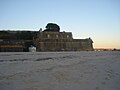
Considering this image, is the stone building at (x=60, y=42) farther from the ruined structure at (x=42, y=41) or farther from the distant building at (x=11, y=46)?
the distant building at (x=11, y=46)

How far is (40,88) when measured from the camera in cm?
648

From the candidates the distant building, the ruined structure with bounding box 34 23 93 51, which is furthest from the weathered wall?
the distant building

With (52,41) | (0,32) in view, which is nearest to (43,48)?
(52,41)

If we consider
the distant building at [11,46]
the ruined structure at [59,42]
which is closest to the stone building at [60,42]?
the ruined structure at [59,42]

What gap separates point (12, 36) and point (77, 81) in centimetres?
5592

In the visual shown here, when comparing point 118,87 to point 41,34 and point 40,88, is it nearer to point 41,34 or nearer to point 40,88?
point 40,88

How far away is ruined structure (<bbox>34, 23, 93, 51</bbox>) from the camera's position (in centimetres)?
5678

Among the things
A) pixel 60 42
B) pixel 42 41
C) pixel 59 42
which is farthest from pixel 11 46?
pixel 60 42

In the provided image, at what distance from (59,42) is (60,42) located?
307mm

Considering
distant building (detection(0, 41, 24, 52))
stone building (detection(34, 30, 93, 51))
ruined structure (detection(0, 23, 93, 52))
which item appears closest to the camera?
distant building (detection(0, 41, 24, 52))

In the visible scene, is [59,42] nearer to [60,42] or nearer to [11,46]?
[60,42]

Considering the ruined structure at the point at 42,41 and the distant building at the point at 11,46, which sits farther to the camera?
the ruined structure at the point at 42,41

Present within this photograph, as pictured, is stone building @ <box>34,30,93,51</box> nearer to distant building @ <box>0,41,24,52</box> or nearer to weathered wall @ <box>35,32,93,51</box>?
weathered wall @ <box>35,32,93,51</box>

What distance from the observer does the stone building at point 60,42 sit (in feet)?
186
